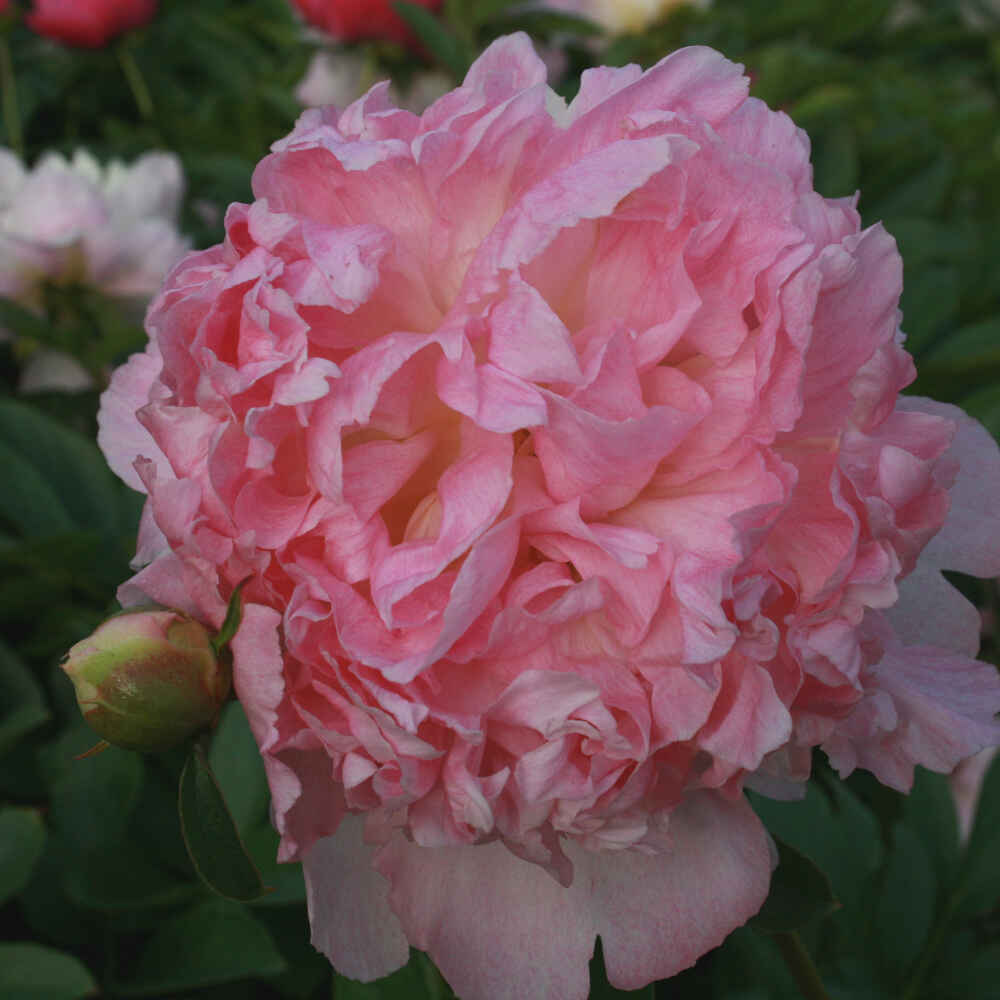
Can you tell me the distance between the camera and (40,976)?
645 mm

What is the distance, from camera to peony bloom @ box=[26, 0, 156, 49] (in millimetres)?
1373

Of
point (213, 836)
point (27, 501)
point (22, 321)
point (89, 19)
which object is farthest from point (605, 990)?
point (89, 19)

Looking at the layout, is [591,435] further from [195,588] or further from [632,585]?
[195,588]

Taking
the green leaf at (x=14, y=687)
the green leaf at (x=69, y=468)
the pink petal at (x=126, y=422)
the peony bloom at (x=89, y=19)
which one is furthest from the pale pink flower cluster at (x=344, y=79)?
the pink petal at (x=126, y=422)

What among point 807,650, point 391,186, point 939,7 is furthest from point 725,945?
point 939,7

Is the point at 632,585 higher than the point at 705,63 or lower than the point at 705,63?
lower

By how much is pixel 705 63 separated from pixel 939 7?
78.5 inches

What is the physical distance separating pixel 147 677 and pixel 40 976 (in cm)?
32

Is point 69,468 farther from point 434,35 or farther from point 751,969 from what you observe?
point 751,969

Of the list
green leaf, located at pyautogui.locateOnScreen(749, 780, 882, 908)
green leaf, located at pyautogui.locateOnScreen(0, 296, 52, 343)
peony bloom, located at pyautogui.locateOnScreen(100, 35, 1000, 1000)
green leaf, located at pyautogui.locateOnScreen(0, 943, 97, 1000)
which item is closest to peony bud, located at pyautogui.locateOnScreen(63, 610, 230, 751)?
peony bloom, located at pyautogui.locateOnScreen(100, 35, 1000, 1000)

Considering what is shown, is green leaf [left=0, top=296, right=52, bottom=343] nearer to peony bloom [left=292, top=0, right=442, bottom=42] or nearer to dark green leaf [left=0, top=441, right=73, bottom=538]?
dark green leaf [left=0, top=441, right=73, bottom=538]

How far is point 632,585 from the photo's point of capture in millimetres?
412

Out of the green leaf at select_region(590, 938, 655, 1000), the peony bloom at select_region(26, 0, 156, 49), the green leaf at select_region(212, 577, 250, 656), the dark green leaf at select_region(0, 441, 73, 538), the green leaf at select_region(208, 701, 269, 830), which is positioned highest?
the green leaf at select_region(212, 577, 250, 656)

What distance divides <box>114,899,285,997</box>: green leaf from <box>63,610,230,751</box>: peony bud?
0.28 m
